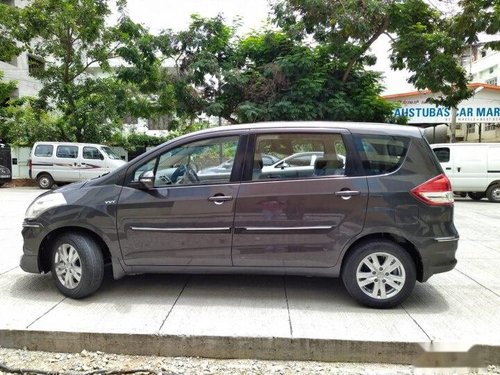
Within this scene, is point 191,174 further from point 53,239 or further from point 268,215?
point 53,239

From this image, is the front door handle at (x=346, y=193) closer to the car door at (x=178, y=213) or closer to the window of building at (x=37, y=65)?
the car door at (x=178, y=213)

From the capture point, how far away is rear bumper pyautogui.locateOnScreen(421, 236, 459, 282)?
162 inches

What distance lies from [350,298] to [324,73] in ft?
44.3

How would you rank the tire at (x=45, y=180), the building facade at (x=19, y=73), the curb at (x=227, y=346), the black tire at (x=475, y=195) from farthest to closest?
1. the building facade at (x=19, y=73)
2. the tire at (x=45, y=180)
3. the black tire at (x=475, y=195)
4. the curb at (x=227, y=346)

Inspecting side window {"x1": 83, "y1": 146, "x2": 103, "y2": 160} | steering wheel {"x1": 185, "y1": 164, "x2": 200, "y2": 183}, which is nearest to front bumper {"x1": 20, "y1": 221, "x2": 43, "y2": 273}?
steering wheel {"x1": 185, "y1": 164, "x2": 200, "y2": 183}

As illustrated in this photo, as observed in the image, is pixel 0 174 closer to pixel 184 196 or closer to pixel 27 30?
pixel 27 30

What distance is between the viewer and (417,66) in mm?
15156

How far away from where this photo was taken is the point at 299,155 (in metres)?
4.39

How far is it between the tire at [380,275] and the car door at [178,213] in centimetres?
122

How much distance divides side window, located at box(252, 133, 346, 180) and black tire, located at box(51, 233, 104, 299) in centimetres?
175

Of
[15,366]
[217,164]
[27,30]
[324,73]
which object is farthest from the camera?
[27,30]

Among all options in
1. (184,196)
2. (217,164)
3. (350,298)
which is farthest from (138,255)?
(350,298)

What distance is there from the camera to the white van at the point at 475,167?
45.7ft

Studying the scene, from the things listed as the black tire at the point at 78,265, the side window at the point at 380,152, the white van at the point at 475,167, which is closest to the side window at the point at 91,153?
the white van at the point at 475,167
